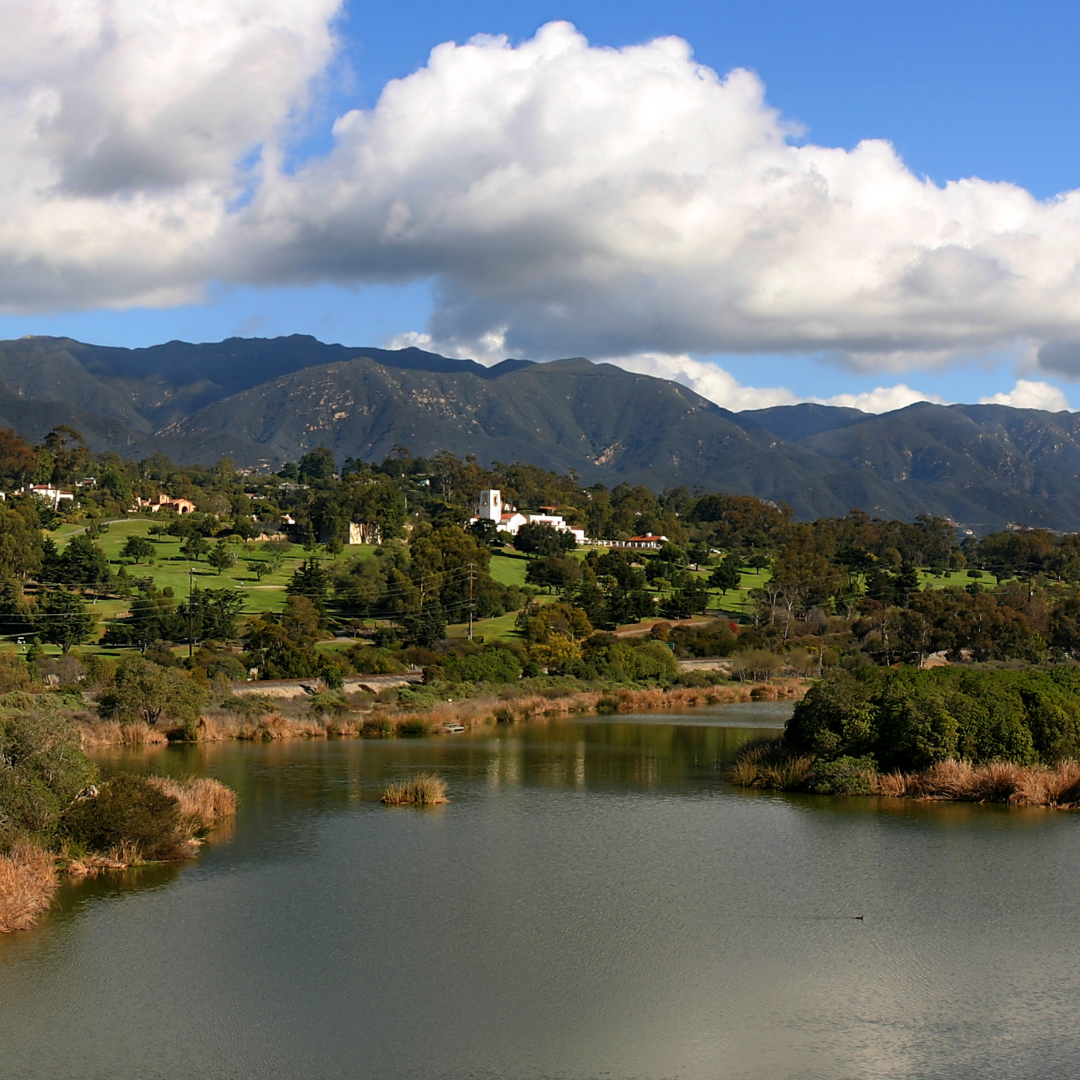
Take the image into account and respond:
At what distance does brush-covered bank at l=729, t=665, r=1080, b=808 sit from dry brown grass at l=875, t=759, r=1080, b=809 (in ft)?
0.07

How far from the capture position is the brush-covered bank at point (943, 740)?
1048 inches

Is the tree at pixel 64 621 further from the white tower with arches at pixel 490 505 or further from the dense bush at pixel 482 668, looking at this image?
the white tower with arches at pixel 490 505

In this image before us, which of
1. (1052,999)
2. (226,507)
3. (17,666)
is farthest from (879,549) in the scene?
(1052,999)

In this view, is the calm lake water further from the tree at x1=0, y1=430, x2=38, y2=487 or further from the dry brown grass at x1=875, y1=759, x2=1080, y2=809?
the tree at x1=0, y1=430, x2=38, y2=487

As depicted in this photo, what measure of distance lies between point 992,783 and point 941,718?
1783 millimetres

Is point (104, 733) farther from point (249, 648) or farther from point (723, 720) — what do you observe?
point (723, 720)

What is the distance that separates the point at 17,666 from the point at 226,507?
82.5 m

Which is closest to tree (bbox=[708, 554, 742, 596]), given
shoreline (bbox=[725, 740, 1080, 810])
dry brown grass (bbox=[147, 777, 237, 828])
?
shoreline (bbox=[725, 740, 1080, 810])

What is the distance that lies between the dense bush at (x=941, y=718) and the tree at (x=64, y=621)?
42991 mm

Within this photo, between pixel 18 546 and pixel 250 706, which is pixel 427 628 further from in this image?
pixel 18 546

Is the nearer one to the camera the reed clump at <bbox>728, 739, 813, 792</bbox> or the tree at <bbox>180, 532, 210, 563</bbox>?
the reed clump at <bbox>728, 739, 813, 792</bbox>

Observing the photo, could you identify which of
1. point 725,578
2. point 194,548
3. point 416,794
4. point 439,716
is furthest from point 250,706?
point 725,578

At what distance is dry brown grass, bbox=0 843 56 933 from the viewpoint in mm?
16891

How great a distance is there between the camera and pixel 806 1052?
41.3 feet
